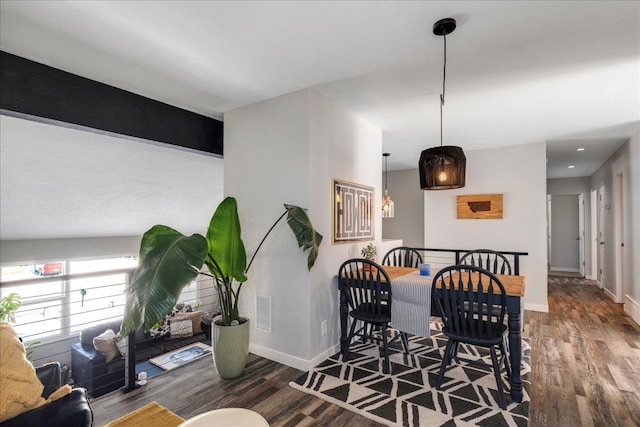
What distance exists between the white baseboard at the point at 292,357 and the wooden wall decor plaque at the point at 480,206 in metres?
3.52

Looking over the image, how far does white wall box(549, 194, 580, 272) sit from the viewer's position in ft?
29.2

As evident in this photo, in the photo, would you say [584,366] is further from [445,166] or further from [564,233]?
[564,233]

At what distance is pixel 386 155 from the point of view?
5895mm

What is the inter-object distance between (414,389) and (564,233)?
29.0ft

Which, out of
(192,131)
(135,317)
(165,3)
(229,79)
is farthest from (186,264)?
(192,131)

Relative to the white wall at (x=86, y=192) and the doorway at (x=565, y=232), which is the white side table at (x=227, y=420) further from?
the doorway at (x=565, y=232)

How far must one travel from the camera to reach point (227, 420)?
1468 mm

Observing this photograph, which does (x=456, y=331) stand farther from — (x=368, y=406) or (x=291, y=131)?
(x=291, y=131)

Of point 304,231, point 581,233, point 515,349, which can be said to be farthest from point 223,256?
point 581,233

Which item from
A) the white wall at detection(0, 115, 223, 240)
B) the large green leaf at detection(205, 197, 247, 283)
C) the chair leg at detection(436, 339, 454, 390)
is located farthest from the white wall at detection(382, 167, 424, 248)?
the large green leaf at detection(205, 197, 247, 283)

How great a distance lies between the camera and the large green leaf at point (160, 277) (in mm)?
1797

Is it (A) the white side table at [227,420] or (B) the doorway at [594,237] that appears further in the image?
(B) the doorway at [594,237]

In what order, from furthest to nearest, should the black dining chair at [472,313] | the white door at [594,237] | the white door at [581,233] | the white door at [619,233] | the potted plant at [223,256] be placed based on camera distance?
the white door at [581,233] < the white door at [594,237] < the white door at [619,233] < the black dining chair at [472,313] < the potted plant at [223,256]

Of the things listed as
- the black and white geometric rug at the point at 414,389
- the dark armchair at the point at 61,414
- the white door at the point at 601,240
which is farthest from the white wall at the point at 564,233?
the dark armchair at the point at 61,414
